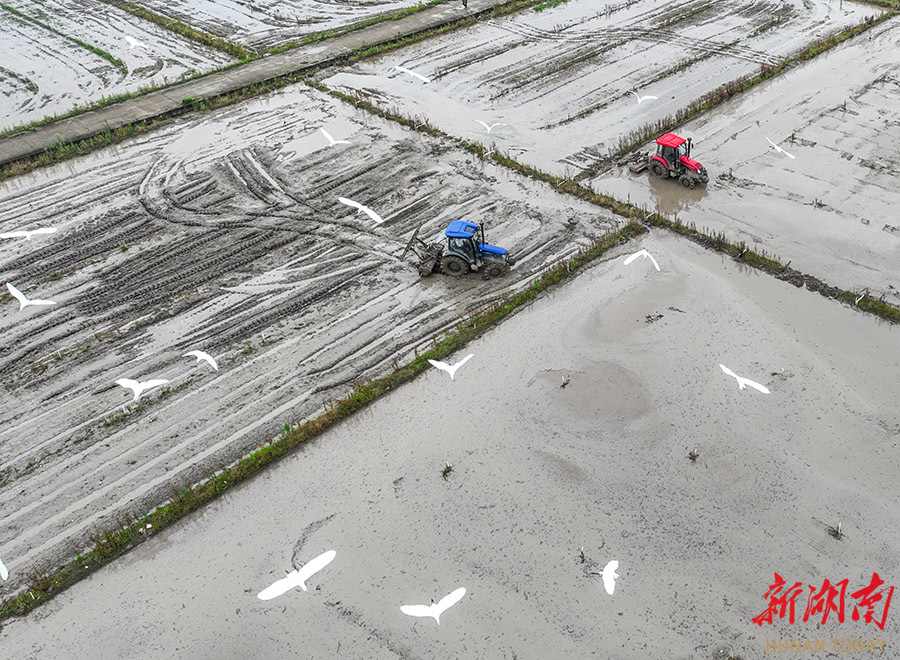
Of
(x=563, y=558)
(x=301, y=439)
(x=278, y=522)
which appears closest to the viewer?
(x=563, y=558)

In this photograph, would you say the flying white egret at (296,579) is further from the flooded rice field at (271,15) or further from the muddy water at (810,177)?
the flooded rice field at (271,15)

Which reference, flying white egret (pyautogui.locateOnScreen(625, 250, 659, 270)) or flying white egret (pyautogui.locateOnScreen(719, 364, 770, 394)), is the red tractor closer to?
flying white egret (pyautogui.locateOnScreen(625, 250, 659, 270))

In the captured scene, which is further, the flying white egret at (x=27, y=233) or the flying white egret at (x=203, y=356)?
the flying white egret at (x=27, y=233)

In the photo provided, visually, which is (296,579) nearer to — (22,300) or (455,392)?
(455,392)

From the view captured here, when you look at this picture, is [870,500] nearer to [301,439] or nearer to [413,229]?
[301,439]

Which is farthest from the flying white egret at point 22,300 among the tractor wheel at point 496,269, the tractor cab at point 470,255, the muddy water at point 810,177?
the muddy water at point 810,177

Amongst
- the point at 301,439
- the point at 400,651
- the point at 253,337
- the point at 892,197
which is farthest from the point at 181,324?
the point at 892,197

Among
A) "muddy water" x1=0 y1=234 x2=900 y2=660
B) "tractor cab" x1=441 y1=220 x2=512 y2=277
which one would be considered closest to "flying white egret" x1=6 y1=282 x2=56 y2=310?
"muddy water" x1=0 y1=234 x2=900 y2=660

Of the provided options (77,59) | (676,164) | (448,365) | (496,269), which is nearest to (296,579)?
(448,365)
